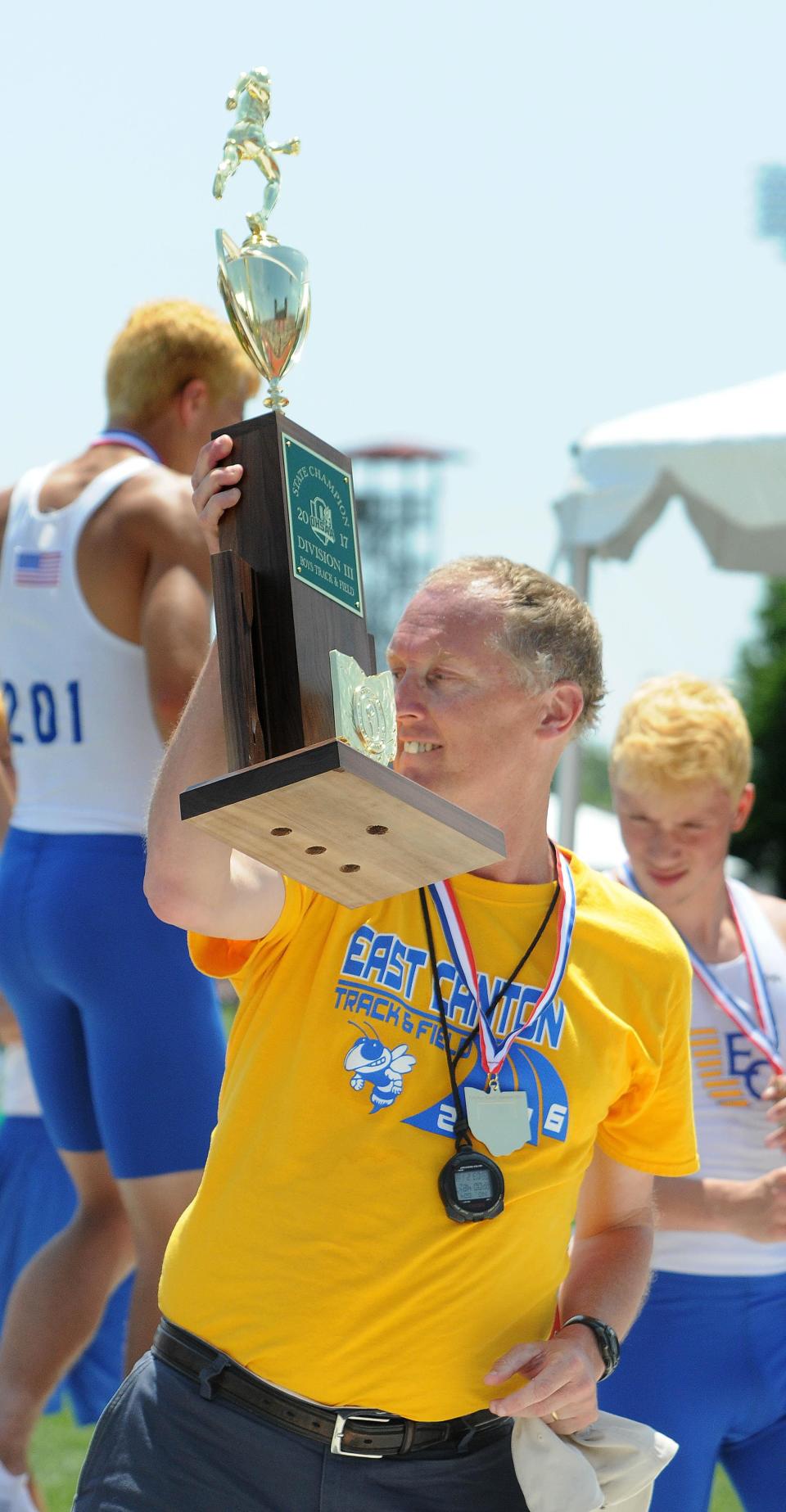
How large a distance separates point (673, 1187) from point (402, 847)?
1369mm

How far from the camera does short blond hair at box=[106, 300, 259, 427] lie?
3082mm

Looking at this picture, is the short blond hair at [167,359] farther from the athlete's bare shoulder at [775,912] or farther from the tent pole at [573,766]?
the tent pole at [573,766]

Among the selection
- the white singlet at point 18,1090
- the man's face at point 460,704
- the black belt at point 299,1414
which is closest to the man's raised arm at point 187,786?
the man's face at point 460,704

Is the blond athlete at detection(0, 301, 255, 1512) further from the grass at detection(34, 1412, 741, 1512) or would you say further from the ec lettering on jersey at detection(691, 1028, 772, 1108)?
the grass at detection(34, 1412, 741, 1512)

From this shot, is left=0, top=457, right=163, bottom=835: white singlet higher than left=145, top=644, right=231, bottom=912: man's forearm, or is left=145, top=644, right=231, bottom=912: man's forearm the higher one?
left=145, top=644, right=231, bottom=912: man's forearm

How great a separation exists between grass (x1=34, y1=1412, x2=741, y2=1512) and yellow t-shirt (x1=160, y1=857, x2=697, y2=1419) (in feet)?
7.55

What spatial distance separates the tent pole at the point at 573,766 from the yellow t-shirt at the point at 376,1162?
3.42 m

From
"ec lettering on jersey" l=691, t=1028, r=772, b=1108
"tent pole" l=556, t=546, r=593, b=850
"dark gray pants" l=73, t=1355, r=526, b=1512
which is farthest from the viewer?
"tent pole" l=556, t=546, r=593, b=850

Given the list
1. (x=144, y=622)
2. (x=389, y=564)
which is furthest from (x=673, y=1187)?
(x=389, y=564)

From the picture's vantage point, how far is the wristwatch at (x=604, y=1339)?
6.24ft


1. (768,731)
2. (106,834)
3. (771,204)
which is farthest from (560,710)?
(768,731)

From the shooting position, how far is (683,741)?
3027 millimetres

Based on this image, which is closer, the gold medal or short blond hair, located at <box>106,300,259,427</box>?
the gold medal

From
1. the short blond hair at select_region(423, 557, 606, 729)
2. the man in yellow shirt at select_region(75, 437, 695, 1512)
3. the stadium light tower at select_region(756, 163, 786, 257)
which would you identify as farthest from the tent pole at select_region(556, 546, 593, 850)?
the man in yellow shirt at select_region(75, 437, 695, 1512)
